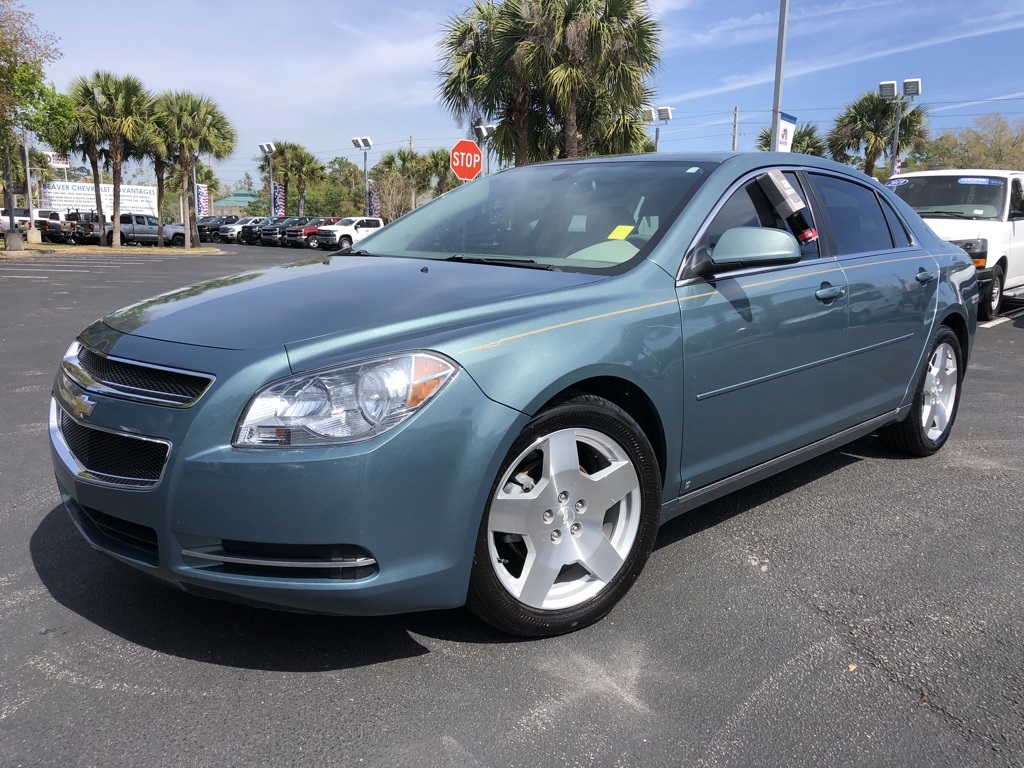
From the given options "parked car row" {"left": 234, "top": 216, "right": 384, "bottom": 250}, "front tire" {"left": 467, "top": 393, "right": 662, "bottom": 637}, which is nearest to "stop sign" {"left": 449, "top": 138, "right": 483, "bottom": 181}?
"front tire" {"left": 467, "top": 393, "right": 662, "bottom": 637}

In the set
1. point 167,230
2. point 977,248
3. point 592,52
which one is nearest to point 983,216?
point 977,248

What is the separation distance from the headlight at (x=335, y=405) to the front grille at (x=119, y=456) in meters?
0.28

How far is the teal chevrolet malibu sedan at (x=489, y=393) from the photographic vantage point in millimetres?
2191

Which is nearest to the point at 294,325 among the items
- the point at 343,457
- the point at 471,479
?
the point at 343,457

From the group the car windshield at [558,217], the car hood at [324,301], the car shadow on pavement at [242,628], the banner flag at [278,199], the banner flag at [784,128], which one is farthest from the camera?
the banner flag at [278,199]

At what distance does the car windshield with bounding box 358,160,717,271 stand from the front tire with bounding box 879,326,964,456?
2.07 meters

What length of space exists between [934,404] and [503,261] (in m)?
2.95

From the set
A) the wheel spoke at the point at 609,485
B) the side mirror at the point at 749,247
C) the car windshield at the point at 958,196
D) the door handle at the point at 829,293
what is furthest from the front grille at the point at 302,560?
the car windshield at the point at 958,196

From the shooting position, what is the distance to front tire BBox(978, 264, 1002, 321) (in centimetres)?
1043

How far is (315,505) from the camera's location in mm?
2137

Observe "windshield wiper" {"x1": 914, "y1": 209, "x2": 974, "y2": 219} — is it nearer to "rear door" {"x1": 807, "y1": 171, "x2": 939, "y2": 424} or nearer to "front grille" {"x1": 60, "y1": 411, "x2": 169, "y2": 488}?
"rear door" {"x1": 807, "y1": 171, "x2": 939, "y2": 424}

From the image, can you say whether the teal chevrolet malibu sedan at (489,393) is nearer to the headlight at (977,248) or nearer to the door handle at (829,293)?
the door handle at (829,293)

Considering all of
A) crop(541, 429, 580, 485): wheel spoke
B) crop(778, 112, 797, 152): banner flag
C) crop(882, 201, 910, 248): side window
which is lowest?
crop(541, 429, 580, 485): wheel spoke

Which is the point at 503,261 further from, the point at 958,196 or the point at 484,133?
the point at 484,133
